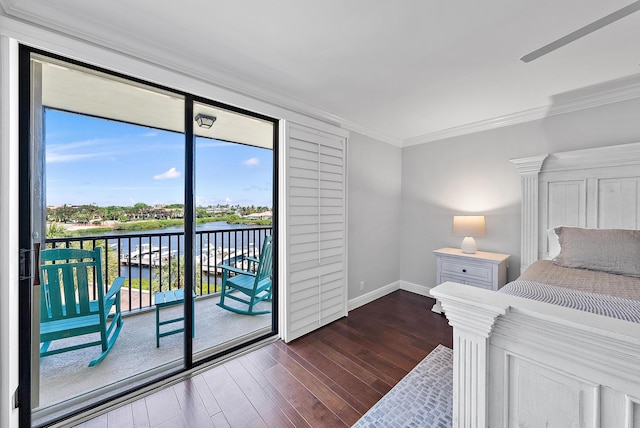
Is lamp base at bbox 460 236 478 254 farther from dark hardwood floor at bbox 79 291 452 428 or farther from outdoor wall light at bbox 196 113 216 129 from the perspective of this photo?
outdoor wall light at bbox 196 113 216 129

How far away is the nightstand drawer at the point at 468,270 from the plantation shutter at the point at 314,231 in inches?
51.9

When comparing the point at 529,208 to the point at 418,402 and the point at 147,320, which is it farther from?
the point at 147,320

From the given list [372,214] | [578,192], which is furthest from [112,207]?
[578,192]

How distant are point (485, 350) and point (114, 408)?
224cm

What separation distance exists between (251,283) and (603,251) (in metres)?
3.25

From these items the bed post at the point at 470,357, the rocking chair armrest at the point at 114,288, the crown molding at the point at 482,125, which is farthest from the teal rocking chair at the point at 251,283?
the crown molding at the point at 482,125

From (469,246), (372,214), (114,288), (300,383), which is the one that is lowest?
(300,383)

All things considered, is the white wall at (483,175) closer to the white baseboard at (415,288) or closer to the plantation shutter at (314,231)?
the white baseboard at (415,288)

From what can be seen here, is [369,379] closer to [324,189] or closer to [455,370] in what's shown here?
[455,370]

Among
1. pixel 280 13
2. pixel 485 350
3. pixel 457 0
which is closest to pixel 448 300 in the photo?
pixel 485 350

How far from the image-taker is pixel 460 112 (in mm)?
2895

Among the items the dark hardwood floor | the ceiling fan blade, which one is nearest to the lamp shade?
the dark hardwood floor

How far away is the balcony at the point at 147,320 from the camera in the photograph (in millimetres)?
1837

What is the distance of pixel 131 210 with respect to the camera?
2.67 metres
